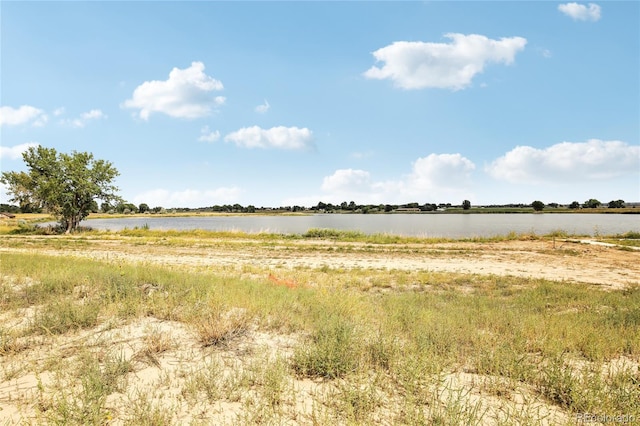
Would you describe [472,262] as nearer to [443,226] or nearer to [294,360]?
[294,360]

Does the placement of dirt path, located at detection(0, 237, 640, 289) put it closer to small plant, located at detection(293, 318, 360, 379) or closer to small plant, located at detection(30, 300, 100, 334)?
small plant, located at detection(30, 300, 100, 334)

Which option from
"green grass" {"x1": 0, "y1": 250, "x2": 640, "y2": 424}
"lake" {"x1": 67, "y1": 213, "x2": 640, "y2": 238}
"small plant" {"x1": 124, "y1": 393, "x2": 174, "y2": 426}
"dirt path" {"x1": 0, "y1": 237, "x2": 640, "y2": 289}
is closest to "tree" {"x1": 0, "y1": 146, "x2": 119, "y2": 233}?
"lake" {"x1": 67, "y1": 213, "x2": 640, "y2": 238}

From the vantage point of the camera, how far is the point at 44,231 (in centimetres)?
4356

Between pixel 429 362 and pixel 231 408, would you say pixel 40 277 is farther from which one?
pixel 429 362

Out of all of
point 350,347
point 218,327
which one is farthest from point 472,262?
point 218,327

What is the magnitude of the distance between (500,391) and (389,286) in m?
8.24

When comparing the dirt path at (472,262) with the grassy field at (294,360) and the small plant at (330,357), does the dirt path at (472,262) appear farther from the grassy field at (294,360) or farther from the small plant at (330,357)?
the small plant at (330,357)

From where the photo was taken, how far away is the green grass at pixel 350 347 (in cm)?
369

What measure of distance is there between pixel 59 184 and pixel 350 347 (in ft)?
177

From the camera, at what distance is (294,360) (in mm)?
4750

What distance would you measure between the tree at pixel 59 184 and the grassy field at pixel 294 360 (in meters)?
44.6

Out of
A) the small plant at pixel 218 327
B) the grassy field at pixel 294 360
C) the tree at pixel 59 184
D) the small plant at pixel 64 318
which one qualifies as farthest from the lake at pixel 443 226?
the small plant at pixel 64 318

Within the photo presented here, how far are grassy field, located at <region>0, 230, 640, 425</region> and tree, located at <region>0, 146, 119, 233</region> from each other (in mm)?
44637

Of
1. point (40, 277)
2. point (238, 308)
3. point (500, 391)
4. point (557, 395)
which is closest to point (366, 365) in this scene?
point (500, 391)
